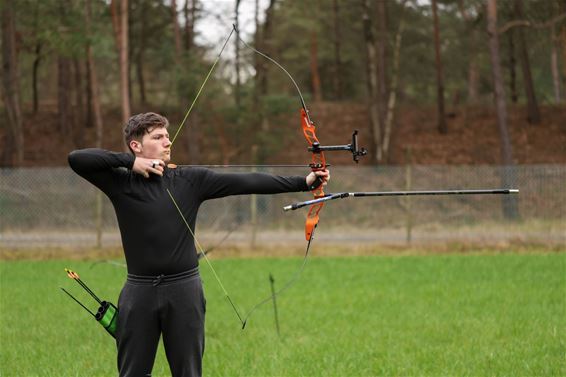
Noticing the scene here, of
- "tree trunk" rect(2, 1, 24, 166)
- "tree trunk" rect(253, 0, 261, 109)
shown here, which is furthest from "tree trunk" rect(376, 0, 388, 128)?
"tree trunk" rect(2, 1, 24, 166)

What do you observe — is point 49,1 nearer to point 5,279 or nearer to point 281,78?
point 5,279

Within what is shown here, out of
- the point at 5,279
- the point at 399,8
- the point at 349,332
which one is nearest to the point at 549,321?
the point at 349,332

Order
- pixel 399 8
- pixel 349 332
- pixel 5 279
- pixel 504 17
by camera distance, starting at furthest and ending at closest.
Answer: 1. pixel 399 8
2. pixel 504 17
3. pixel 5 279
4. pixel 349 332

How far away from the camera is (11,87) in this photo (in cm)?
2938

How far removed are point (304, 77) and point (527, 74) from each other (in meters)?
13.6

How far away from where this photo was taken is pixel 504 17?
109 ft

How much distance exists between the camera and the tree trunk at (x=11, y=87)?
2859 cm

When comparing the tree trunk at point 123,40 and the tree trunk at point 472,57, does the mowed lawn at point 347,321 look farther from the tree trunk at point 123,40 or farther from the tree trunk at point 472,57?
the tree trunk at point 472,57

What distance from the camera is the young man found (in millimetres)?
4816

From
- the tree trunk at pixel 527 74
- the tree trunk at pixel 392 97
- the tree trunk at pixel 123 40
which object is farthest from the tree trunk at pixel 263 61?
the tree trunk at pixel 527 74

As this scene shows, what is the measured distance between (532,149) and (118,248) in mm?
20224

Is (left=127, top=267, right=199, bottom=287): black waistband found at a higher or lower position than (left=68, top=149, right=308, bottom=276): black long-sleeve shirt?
lower

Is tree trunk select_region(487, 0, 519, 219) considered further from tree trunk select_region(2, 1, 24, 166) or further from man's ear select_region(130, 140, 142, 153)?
man's ear select_region(130, 140, 142, 153)

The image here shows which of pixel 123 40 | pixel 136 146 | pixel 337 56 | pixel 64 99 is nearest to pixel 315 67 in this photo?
pixel 337 56
